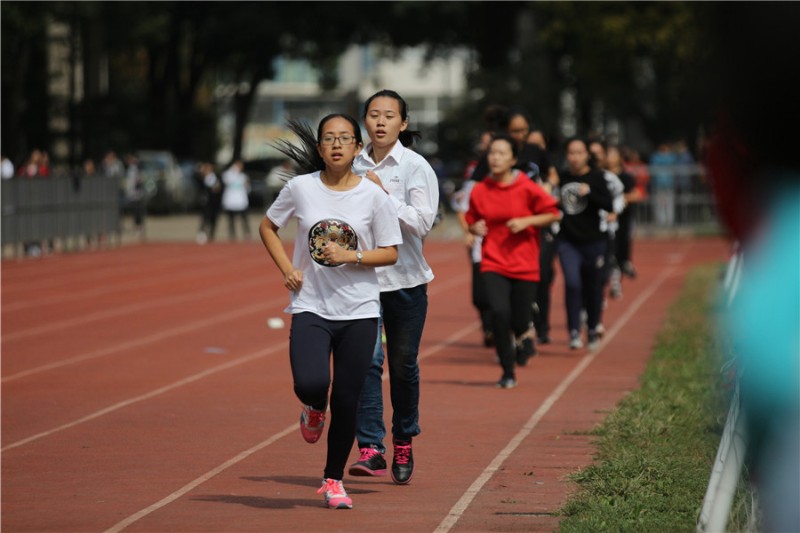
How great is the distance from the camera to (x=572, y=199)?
13.6 m

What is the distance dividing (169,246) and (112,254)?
3.15 m

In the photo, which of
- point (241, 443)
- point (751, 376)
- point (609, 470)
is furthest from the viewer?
point (241, 443)

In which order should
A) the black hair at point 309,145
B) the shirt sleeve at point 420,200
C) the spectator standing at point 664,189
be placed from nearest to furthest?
the black hair at point 309,145 < the shirt sleeve at point 420,200 < the spectator standing at point 664,189

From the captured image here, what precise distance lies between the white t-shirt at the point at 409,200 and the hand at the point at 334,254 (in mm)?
733

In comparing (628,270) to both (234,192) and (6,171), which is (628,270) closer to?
(6,171)

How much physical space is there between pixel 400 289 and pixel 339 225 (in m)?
0.78

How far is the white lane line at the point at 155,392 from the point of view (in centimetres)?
934

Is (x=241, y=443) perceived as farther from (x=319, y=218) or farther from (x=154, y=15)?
(x=154, y=15)

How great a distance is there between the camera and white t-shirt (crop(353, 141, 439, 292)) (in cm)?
739

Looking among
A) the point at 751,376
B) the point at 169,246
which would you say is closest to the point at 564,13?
the point at 169,246

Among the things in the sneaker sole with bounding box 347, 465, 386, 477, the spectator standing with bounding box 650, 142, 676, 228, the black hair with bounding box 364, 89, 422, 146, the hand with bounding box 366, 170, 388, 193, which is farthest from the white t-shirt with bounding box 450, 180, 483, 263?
the spectator standing with bounding box 650, 142, 676, 228

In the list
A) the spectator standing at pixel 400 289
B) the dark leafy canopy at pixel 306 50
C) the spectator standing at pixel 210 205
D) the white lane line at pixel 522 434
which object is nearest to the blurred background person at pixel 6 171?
the spectator standing at pixel 210 205

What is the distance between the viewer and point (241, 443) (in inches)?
352

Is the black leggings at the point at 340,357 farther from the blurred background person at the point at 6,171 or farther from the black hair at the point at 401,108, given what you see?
the blurred background person at the point at 6,171
